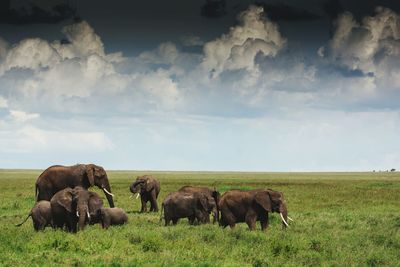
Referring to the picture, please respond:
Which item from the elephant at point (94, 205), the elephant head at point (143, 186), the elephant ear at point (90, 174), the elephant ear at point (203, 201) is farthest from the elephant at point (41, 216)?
the elephant head at point (143, 186)

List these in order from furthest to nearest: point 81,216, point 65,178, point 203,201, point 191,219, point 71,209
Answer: point 65,178, point 191,219, point 203,201, point 71,209, point 81,216

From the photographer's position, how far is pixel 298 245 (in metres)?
18.1

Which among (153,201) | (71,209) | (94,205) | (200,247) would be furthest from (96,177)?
(200,247)

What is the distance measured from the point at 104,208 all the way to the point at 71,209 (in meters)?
2.32

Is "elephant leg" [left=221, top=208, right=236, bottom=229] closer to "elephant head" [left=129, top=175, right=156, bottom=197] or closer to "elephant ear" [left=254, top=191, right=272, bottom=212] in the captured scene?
"elephant ear" [left=254, top=191, right=272, bottom=212]

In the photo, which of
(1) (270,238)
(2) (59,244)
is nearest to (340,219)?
(1) (270,238)

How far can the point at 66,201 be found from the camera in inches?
802

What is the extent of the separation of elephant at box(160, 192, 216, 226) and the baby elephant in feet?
6.05

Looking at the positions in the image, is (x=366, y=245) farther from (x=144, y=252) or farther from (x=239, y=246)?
(x=144, y=252)

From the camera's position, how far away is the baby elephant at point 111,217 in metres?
22.1

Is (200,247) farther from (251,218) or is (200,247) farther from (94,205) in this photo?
(94,205)

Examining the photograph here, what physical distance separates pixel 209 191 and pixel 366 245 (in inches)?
284

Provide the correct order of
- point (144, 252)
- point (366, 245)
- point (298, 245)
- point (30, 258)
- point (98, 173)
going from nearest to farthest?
point (30, 258) → point (144, 252) → point (298, 245) → point (366, 245) → point (98, 173)

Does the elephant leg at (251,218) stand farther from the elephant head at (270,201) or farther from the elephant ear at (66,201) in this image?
the elephant ear at (66,201)
